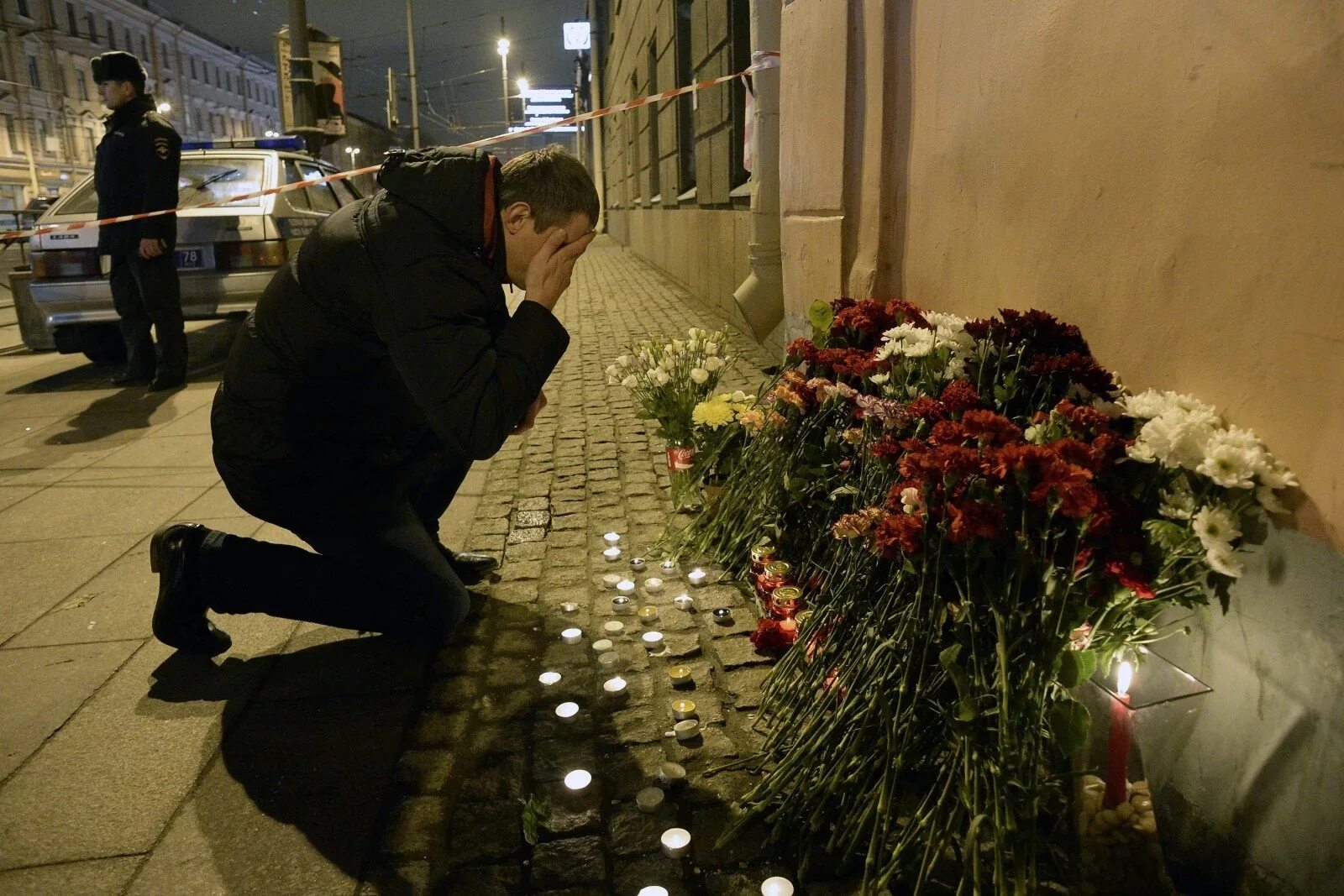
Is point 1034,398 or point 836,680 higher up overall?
point 1034,398

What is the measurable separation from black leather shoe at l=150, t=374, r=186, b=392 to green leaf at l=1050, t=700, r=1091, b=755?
678cm

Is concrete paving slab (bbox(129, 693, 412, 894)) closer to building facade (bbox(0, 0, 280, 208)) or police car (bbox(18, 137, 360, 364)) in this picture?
police car (bbox(18, 137, 360, 364))

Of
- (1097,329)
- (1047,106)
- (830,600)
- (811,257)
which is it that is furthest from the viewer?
(811,257)

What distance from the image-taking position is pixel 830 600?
2.13 metres

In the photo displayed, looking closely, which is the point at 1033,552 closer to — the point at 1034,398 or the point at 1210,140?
the point at 1034,398

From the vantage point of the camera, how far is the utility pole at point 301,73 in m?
11.8

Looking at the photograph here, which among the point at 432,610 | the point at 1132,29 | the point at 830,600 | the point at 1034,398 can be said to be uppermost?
the point at 1132,29

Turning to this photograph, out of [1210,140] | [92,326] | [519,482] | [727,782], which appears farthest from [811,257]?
[92,326]

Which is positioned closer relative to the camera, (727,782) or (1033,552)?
(1033,552)

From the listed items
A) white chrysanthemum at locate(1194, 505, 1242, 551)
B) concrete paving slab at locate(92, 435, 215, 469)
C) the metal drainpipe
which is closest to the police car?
concrete paving slab at locate(92, 435, 215, 469)

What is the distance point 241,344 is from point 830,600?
5.52 feet

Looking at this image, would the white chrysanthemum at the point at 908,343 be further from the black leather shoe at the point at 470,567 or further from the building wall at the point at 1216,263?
the black leather shoe at the point at 470,567

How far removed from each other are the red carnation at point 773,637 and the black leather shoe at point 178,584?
158cm

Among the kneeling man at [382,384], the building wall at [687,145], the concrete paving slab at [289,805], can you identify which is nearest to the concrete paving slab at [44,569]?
the kneeling man at [382,384]
